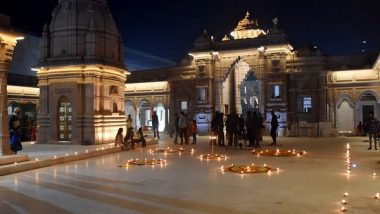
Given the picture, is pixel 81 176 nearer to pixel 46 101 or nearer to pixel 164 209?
pixel 164 209

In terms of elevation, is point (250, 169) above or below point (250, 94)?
below

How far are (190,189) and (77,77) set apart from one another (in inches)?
520

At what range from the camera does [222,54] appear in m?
31.8

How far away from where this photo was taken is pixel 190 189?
8.38 meters

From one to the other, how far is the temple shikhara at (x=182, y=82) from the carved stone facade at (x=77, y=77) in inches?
2.1

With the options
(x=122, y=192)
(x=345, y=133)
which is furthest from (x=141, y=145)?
(x=345, y=133)

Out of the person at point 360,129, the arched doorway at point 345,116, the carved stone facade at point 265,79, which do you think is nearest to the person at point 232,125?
the carved stone facade at point 265,79

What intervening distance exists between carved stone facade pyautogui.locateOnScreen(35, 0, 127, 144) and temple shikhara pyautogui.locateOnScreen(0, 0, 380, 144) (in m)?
0.05

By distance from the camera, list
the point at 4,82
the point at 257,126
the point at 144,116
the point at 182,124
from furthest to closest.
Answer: the point at 144,116, the point at 182,124, the point at 257,126, the point at 4,82

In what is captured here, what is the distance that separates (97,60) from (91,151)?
609 centimetres

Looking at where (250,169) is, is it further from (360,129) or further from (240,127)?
(360,129)

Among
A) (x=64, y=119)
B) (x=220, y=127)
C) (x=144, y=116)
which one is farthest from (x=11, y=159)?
(x=144, y=116)

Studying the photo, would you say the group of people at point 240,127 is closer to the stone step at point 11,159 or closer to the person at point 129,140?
the person at point 129,140

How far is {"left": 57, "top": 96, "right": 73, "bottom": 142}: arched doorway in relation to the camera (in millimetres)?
20000
